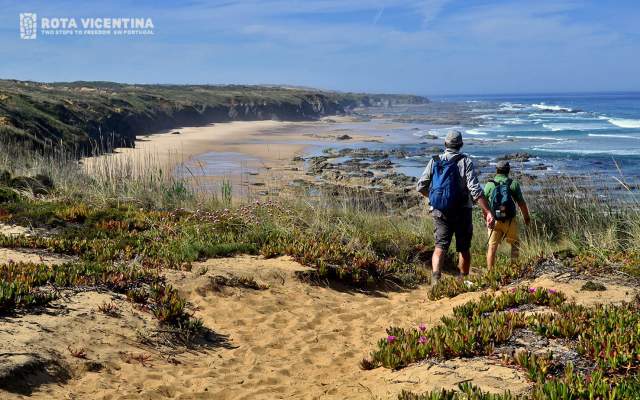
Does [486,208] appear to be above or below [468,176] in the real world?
below

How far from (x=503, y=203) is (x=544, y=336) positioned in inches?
126

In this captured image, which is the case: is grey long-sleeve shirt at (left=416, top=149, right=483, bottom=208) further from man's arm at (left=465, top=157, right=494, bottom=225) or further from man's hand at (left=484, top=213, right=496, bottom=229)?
man's hand at (left=484, top=213, right=496, bottom=229)

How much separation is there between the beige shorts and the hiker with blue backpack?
0.61 m

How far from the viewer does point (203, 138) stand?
1679 inches

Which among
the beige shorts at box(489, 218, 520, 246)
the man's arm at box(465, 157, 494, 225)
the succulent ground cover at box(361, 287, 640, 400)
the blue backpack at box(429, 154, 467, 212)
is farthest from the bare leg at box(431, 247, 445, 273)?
the succulent ground cover at box(361, 287, 640, 400)

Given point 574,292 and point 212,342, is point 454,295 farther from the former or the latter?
point 212,342

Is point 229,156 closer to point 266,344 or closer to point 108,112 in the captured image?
point 108,112

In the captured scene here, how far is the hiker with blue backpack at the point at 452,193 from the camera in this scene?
701 centimetres

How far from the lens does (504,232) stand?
791cm

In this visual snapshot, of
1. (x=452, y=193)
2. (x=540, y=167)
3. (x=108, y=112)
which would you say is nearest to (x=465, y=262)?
(x=452, y=193)

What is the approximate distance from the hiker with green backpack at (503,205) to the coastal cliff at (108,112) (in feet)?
36.4

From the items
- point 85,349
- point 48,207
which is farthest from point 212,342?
point 48,207

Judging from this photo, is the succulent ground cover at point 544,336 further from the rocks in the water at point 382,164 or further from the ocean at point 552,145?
the rocks in the water at point 382,164

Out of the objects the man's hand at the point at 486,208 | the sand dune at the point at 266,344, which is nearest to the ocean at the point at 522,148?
the sand dune at the point at 266,344
